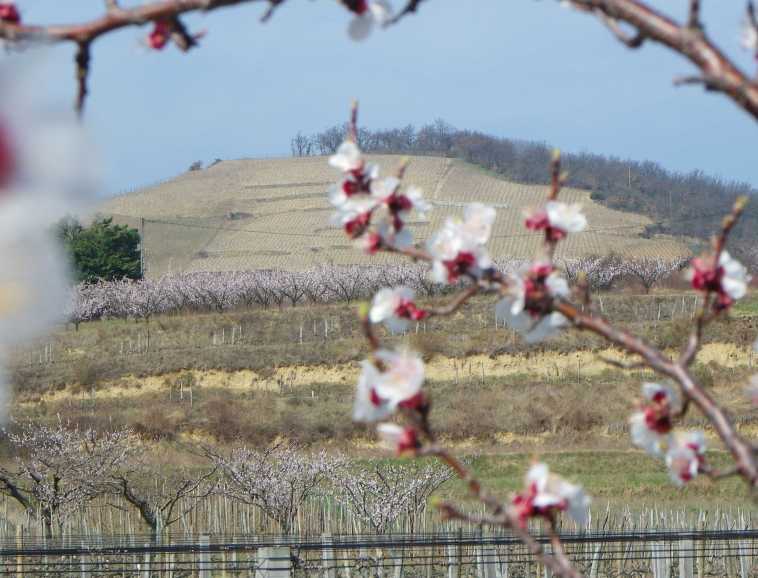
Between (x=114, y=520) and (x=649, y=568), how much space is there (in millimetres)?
7489

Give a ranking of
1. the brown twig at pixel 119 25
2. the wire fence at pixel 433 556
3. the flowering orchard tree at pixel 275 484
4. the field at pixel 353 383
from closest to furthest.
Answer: the brown twig at pixel 119 25, the wire fence at pixel 433 556, the flowering orchard tree at pixel 275 484, the field at pixel 353 383

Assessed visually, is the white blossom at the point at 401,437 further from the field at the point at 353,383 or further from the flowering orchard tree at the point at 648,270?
the flowering orchard tree at the point at 648,270

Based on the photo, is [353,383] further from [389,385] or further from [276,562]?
[389,385]

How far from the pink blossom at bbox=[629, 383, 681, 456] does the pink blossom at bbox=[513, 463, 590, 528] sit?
0.19 m

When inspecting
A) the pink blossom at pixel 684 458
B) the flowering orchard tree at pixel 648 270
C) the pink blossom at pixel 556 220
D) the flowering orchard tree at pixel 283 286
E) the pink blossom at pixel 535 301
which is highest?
the pink blossom at pixel 556 220

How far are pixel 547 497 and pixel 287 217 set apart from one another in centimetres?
6584

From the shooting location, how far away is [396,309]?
4.29ft

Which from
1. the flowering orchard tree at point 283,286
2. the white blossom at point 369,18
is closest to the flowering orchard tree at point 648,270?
the flowering orchard tree at point 283,286

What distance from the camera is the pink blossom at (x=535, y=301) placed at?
Result: 122cm

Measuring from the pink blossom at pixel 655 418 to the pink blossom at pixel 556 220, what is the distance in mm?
205

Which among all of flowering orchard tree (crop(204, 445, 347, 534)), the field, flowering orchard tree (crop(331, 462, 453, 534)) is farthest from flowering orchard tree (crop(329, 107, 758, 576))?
the field

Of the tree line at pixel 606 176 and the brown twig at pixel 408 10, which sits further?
the tree line at pixel 606 176

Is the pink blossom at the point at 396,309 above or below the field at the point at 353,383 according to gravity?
above

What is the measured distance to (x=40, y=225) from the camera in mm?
839
